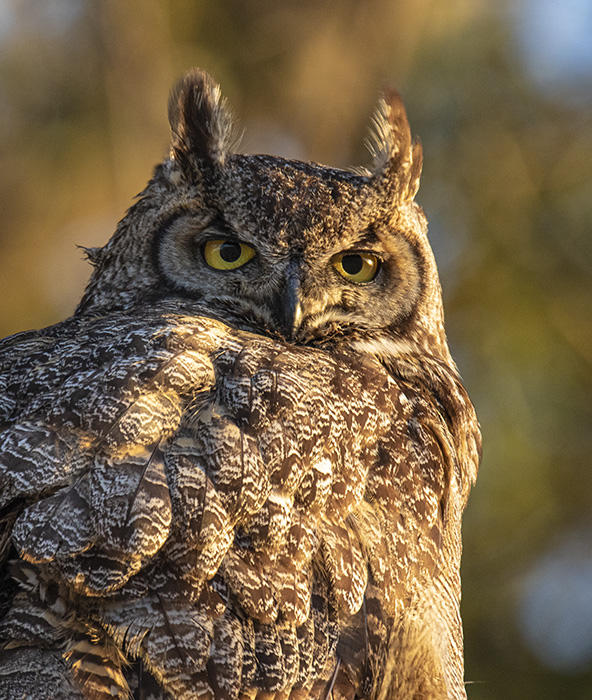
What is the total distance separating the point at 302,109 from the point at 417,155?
3872 mm

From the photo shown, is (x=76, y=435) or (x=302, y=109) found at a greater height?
(x=302, y=109)

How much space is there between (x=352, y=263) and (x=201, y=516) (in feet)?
3.86

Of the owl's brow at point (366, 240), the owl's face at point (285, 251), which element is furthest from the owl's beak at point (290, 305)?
the owl's brow at point (366, 240)

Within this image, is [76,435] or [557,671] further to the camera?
[557,671]

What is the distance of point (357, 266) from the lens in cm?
269

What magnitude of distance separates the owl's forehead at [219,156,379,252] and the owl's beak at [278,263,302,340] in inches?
4.4

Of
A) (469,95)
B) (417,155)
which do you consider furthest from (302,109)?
(417,155)

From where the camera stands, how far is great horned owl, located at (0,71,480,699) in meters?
1.67

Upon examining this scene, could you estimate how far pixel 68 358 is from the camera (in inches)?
80.8

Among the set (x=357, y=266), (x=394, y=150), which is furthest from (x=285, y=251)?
(x=394, y=150)

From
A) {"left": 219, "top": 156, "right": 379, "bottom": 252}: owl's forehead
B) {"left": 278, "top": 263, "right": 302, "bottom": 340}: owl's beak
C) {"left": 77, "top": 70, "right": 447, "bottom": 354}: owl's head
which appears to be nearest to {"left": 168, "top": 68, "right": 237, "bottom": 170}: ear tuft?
{"left": 77, "top": 70, "right": 447, "bottom": 354}: owl's head

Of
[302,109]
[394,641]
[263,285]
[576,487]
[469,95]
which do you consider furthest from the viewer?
[469,95]

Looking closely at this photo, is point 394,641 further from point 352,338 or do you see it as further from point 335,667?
point 352,338

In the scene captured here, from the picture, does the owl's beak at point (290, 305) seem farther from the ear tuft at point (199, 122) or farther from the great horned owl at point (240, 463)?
the ear tuft at point (199, 122)
